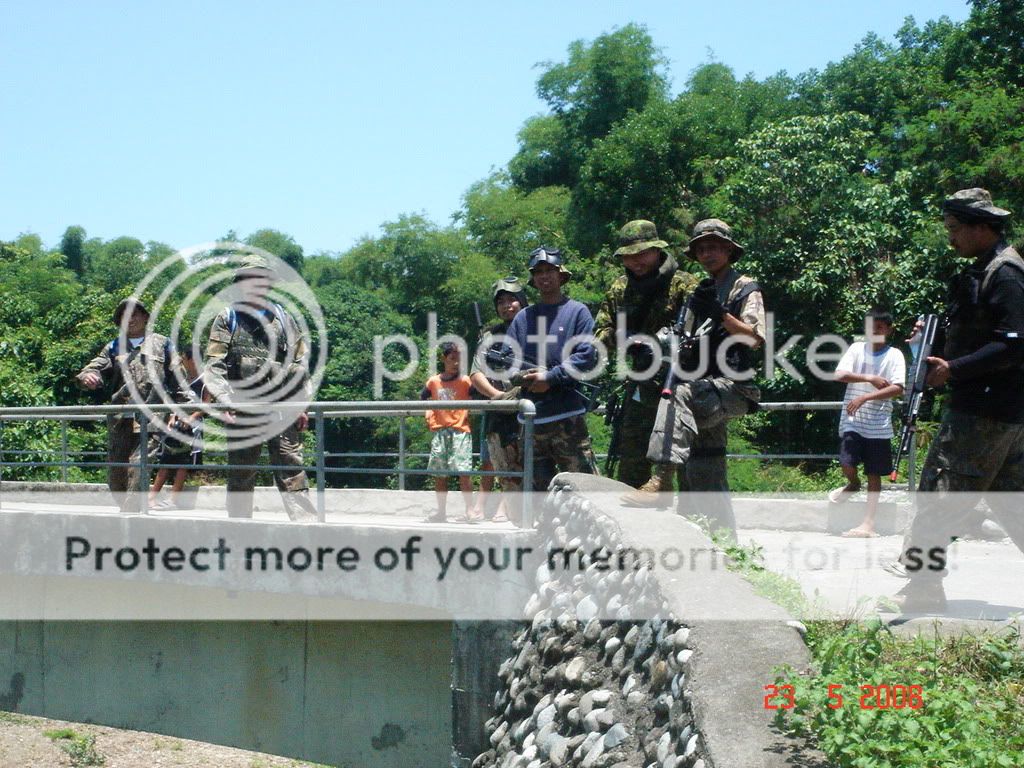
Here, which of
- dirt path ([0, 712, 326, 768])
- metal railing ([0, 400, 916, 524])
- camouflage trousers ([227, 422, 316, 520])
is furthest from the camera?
dirt path ([0, 712, 326, 768])

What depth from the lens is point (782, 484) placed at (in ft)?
43.3

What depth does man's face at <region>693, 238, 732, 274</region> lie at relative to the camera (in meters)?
6.45

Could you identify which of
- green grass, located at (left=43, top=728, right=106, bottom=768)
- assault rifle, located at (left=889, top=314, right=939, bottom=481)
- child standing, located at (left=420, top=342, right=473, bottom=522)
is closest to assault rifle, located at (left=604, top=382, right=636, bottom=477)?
child standing, located at (left=420, top=342, right=473, bottom=522)

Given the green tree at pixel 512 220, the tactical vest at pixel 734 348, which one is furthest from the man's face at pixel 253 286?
the green tree at pixel 512 220

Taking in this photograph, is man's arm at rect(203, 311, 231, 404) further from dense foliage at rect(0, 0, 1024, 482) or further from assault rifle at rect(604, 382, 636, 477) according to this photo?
dense foliage at rect(0, 0, 1024, 482)

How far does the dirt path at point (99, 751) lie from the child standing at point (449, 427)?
3.67 metres

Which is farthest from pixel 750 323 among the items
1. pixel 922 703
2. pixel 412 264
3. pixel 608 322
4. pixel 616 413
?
pixel 412 264

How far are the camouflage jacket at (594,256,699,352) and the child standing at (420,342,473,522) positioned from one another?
6.92 ft

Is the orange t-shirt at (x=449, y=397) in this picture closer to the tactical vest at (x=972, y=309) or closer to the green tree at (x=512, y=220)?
the tactical vest at (x=972, y=309)

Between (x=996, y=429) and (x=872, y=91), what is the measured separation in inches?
1263

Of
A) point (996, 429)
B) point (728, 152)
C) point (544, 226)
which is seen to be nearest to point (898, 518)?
point (996, 429)

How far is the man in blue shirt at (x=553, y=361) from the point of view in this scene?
7.54m

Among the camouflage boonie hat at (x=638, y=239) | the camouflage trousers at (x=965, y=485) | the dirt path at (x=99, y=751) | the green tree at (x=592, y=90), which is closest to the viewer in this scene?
the camouflage trousers at (x=965, y=485)

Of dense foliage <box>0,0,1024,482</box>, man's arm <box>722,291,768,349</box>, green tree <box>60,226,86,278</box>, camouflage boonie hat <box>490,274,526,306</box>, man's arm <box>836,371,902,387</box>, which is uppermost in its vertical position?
green tree <box>60,226,86,278</box>
